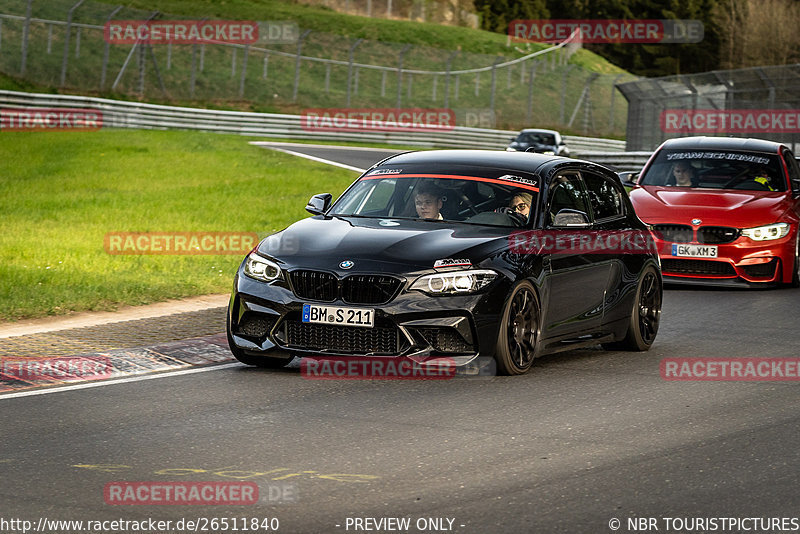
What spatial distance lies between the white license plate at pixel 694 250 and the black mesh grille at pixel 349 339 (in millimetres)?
7184

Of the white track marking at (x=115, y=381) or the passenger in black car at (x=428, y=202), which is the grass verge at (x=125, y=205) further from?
the passenger in black car at (x=428, y=202)

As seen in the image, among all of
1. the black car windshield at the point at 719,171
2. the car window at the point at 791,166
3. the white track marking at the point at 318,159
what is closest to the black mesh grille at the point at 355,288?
the black car windshield at the point at 719,171

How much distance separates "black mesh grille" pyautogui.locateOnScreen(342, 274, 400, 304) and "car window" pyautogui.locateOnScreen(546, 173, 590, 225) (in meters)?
1.75

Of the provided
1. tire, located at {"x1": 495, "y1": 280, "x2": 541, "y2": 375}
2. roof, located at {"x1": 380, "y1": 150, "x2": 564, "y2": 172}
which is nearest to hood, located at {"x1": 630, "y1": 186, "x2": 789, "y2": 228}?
roof, located at {"x1": 380, "y1": 150, "x2": 564, "y2": 172}

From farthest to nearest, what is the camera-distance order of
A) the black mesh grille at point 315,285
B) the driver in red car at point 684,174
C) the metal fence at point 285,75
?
1. the metal fence at point 285,75
2. the driver in red car at point 684,174
3. the black mesh grille at point 315,285

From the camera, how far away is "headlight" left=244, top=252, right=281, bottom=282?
8.95m

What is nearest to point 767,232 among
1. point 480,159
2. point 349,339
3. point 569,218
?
point 480,159

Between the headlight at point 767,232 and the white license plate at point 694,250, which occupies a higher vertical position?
the headlight at point 767,232

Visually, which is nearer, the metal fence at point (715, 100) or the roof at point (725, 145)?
the roof at point (725, 145)

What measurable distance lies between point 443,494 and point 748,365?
15.8 ft

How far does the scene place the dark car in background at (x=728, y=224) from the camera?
15055mm

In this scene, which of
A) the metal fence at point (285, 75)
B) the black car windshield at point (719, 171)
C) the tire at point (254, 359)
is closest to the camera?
the tire at point (254, 359)

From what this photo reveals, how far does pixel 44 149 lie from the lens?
32031mm

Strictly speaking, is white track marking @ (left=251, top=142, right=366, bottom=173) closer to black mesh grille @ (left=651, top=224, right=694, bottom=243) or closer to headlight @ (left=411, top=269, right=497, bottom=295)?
black mesh grille @ (left=651, top=224, right=694, bottom=243)
